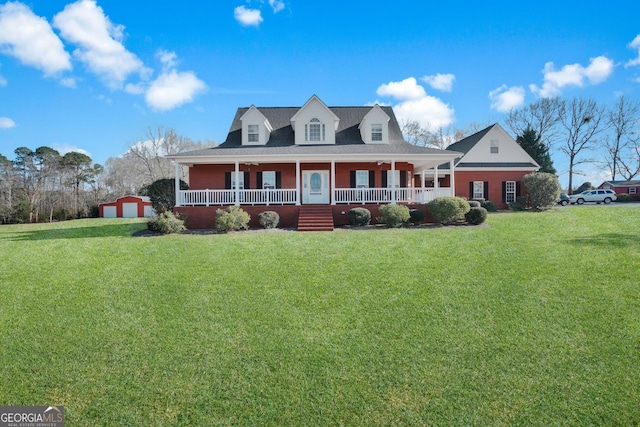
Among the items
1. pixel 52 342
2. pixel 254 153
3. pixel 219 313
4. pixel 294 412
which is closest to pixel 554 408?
pixel 294 412

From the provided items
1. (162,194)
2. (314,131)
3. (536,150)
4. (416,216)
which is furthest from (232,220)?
(536,150)

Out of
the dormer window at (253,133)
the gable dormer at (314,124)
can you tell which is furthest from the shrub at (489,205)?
the dormer window at (253,133)

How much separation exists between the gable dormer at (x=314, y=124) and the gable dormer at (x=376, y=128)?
188 cm

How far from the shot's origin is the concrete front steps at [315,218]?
1641cm

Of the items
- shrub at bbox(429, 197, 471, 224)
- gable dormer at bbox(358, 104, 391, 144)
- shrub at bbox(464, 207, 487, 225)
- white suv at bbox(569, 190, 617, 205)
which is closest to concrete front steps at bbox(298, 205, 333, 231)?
shrub at bbox(429, 197, 471, 224)

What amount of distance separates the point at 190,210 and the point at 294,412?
14.7 meters

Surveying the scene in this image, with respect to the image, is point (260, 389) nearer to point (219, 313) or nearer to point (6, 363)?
point (219, 313)

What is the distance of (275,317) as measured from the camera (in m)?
7.53

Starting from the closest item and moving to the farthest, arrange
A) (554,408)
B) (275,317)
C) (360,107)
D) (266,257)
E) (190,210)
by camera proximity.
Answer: (554,408)
(275,317)
(266,257)
(190,210)
(360,107)

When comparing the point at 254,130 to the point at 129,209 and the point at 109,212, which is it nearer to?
the point at 129,209

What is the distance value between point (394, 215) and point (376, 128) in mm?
7471

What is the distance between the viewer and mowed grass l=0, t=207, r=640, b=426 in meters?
5.40

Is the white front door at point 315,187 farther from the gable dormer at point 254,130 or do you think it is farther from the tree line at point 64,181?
the tree line at point 64,181

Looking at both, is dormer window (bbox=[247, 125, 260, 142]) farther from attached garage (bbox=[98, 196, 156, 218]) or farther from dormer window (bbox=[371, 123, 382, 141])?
attached garage (bbox=[98, 196, 156, 218])
